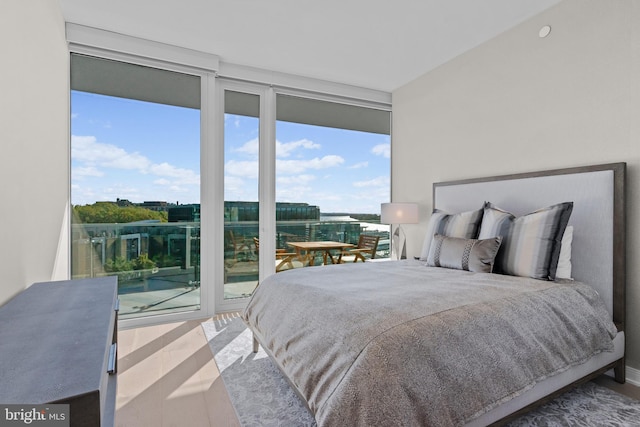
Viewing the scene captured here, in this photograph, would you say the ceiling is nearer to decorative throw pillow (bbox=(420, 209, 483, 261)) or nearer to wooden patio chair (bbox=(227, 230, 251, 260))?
decorative throw pillow (bbox=(420, 209, 483, 261))

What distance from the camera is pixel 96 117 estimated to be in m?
3.12

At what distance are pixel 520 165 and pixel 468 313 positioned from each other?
1.94 metres

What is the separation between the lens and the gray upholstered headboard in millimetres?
2154

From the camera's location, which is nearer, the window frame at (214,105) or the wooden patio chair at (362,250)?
the window frame at (214,105)

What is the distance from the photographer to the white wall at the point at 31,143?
4.89ft

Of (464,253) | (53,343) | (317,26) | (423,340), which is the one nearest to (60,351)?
(53,343)

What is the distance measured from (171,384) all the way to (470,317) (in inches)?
74.9

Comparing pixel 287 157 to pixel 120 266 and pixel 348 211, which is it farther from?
pixel 120 266

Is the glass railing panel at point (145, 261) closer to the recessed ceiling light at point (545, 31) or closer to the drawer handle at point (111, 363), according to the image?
the drawer handle at point (111, 363)

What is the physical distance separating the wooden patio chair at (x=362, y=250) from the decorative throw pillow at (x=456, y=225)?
1280 millimetres

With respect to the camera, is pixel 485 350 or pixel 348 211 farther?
pixel 348 211

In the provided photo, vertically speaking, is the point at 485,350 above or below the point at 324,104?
below

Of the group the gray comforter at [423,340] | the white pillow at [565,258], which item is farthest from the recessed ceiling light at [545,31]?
the gray comforter at [423,340]

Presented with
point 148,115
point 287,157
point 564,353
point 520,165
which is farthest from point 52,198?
point 520,165
